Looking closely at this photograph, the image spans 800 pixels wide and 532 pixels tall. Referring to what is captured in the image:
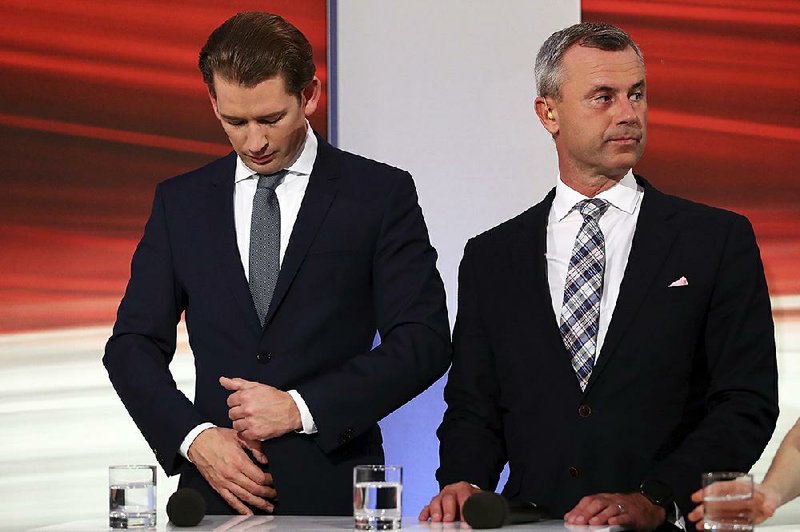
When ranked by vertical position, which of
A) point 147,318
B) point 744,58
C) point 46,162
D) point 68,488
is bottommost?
point 68,488

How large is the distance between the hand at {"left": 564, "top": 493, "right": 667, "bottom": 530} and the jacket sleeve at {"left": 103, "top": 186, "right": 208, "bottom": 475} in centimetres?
95

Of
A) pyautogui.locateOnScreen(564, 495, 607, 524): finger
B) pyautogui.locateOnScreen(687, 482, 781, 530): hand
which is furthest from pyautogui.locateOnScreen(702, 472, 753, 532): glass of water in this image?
pyautogui.locateOnScreen(564, 495, 607, 524): finger

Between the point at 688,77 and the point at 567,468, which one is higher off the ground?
the point at 688,77

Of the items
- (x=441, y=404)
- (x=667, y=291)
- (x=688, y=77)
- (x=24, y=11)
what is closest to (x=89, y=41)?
(x=24, y=11)

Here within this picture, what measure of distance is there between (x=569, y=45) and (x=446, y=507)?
1334 mm

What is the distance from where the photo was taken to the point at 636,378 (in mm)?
3066

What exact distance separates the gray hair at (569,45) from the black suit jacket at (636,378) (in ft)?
1.46

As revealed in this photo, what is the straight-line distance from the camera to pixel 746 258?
3168mm

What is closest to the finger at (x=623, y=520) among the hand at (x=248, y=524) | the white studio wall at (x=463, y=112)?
the hand at (x=248, y=524)

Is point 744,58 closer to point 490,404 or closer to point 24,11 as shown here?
point 490,404

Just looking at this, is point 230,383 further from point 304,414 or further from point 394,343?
point 394,343

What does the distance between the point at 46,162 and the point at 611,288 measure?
205 centimetres

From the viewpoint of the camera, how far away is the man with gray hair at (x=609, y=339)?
3027 millimetres

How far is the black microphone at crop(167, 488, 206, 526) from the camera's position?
2.59 meters
